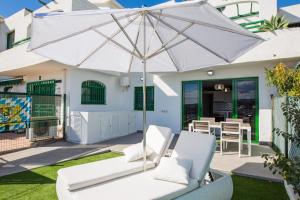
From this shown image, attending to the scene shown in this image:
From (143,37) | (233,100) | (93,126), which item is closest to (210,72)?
(233,100)

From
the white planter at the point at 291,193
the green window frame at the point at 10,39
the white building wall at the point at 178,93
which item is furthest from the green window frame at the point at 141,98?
the green window frame at the point at 10,39

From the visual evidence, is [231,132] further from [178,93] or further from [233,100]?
[178,93]

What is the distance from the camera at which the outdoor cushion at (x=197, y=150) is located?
3746 mm

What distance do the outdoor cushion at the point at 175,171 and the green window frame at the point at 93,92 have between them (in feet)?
25.8

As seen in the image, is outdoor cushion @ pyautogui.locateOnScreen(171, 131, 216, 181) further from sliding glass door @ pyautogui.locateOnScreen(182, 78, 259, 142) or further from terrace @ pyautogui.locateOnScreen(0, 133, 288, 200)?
sliding glass door @ pyautogui.locateOnScreen(182, 78, 259, 142)

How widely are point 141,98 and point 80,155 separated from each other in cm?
650

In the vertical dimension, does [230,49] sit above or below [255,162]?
above

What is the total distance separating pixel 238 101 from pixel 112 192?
28.1ft

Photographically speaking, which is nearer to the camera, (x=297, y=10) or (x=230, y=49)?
(x=230, y=49)

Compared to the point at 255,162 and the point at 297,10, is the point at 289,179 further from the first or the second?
the point at 297,10

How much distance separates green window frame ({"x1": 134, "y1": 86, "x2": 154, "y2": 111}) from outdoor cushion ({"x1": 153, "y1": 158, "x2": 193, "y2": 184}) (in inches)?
344

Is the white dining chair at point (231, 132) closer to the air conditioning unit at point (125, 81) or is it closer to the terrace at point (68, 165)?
the terrace at point (68, 165)

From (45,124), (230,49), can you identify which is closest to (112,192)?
(230,49)

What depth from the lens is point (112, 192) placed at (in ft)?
10.2
